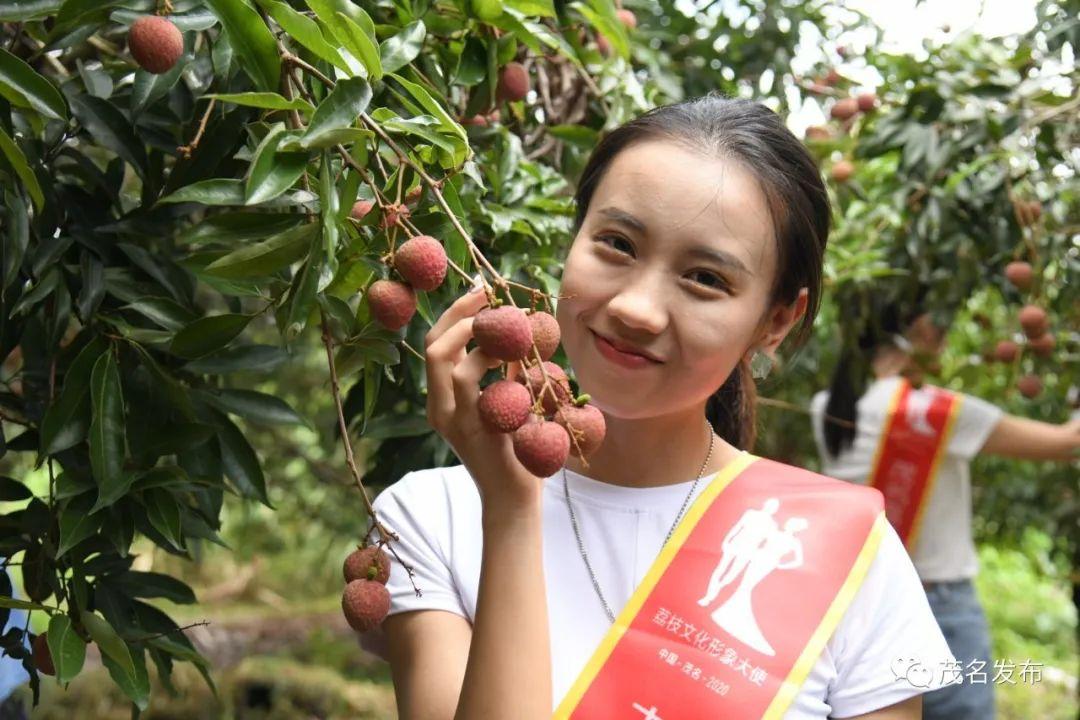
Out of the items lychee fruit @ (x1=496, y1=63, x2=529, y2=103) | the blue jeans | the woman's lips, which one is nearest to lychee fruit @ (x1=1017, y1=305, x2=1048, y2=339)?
the blue jeans

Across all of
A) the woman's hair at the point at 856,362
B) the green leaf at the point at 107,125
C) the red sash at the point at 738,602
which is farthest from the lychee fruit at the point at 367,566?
the woman's hair at the point at 856,362

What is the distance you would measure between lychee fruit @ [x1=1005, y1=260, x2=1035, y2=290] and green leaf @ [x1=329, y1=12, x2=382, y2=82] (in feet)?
5.44

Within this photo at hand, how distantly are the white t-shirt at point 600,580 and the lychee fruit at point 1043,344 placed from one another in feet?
4.66

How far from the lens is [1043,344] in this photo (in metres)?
2.35

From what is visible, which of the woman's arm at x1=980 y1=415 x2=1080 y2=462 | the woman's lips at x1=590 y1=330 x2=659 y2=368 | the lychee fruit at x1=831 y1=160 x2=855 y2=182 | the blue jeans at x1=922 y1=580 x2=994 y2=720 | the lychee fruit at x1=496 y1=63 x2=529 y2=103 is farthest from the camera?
the woman's arm at x1=980 y1=415 x2=1080 y2=462

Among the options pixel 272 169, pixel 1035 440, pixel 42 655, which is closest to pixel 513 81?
pixel 272 169

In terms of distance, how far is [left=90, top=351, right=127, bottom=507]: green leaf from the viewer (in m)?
1.01

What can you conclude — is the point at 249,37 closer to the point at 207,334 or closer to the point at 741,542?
the point at 207,334

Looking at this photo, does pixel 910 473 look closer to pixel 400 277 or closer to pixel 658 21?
pixel 658 21

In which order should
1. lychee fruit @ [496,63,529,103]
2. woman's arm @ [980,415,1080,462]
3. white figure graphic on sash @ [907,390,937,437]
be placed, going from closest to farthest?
lychee fruit @ [496,63,529,103], woman's arm @ [980,415,1080,462], white figure graphic on sash @ [907,390,937,437]

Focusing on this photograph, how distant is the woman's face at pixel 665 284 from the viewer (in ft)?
3.07

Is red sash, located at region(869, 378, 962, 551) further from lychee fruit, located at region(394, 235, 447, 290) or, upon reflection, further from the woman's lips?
lychee fruit, located at region(394, 235, 447, 290)

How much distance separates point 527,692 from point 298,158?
16.3 inches

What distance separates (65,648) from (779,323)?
711 millimetres
